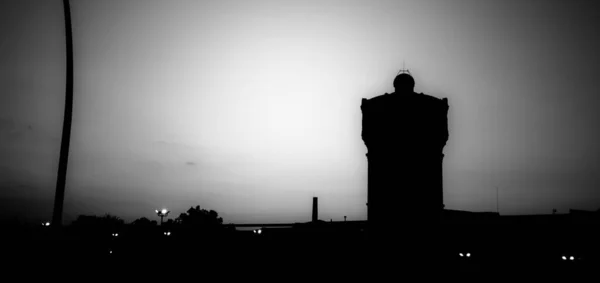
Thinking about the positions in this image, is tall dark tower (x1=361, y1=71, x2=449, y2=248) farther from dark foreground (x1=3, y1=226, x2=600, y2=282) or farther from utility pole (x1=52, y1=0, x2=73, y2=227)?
utility pole (x1=52, y1=0, x2=73, y2=227)

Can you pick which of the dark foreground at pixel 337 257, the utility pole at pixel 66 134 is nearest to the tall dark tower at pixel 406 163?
the dark foreground at pixel 337 257

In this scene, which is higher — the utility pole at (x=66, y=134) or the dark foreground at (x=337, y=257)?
the utility pole at (x=66, y=134)

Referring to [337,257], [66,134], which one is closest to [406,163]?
[337,257]

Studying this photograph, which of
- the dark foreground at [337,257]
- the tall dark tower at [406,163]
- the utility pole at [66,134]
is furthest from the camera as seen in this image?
the tall dark tower at [406,163]

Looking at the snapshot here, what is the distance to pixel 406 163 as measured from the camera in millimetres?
34219

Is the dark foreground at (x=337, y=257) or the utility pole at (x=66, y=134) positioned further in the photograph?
the dark foreground at (x=337, y=257)

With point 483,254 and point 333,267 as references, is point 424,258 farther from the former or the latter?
point 333,267

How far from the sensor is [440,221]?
111 feet

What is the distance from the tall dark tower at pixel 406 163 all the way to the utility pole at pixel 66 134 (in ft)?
95.6

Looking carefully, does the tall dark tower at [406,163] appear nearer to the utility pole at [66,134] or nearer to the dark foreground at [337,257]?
the dark foreground at [337,257]

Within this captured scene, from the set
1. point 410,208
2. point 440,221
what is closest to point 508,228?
point 440,221

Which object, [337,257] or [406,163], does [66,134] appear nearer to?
[337,257]

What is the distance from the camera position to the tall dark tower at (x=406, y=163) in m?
34.1

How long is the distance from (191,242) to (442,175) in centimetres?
2296
